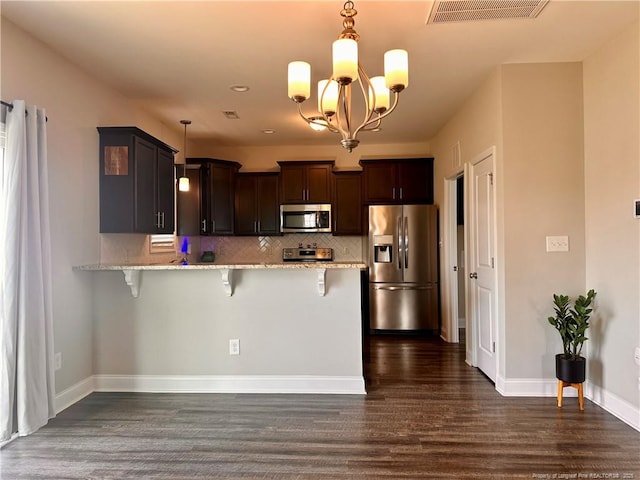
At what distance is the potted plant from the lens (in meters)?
2.88

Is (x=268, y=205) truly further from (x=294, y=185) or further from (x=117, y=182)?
(x=117, y=182)

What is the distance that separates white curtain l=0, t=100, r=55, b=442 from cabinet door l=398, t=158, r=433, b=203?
426 cm

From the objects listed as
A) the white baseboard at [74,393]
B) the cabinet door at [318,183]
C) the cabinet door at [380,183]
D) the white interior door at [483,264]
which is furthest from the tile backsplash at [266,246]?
the white baseboard at [74,393]

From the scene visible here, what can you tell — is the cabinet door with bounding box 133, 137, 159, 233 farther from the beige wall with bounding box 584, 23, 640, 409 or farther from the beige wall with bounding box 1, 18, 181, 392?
the beige wall with bounding box 584, 23, 640, 409

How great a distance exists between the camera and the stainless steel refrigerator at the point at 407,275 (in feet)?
17.4

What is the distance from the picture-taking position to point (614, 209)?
282 cm

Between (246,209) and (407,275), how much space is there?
254 cm

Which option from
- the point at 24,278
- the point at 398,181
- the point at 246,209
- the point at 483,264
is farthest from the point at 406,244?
the point at 24,278

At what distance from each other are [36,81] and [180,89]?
1.19 metres

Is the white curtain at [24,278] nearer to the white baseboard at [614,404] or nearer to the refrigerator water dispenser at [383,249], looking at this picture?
the refrigerator water dispenser at [383,249]

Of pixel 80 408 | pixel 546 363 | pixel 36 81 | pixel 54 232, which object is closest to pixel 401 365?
pixel 546 363

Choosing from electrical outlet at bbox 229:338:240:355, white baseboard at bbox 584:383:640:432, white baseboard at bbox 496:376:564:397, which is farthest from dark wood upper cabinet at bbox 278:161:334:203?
white baseboard at bbox 584:383:640:432

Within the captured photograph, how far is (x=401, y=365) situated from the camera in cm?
399

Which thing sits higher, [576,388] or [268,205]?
[268,205]
